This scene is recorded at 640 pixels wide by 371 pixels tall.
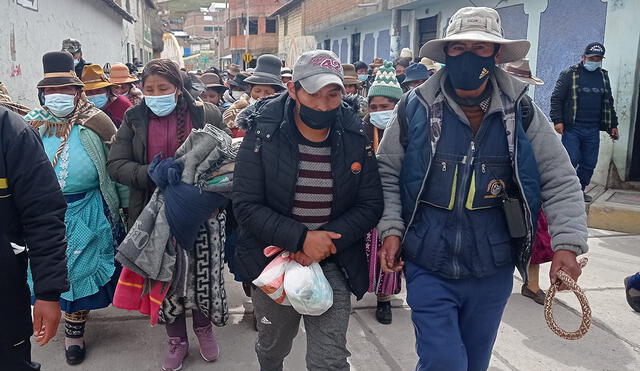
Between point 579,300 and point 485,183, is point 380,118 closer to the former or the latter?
point 485,183

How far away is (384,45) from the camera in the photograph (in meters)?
18.8

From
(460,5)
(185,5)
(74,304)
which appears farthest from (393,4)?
(185,5)

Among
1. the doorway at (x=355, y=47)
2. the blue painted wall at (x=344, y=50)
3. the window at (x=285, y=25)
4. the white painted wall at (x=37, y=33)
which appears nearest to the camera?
the white painted wall at (x=37, y=33)

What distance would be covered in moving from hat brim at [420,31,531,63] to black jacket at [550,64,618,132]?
5094 mm

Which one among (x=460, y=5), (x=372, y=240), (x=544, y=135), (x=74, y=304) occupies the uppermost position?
(x=460, y=5)

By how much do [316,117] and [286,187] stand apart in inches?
13.3

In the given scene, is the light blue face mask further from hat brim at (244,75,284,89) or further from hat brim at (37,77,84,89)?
hat brim at (37,77,84,89)

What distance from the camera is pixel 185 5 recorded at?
3777 inches

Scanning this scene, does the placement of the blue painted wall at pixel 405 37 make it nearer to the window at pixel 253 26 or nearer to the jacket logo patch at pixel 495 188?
the jacket logo patch at pixel 495 188

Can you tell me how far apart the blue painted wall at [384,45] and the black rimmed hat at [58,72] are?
50.6 ft

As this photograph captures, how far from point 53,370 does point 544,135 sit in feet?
→ 9.99

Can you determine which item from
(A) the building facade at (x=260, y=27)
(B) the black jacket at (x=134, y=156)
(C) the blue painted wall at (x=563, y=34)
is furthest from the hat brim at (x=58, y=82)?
(A) the building facade at (x=260, y=27)

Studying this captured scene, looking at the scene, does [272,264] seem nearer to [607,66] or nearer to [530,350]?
[530,350]

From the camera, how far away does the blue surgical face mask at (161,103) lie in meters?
3.35
